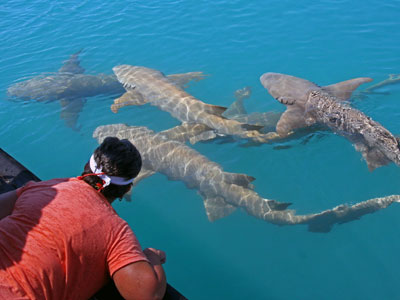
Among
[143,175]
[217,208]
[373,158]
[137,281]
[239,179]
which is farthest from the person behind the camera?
[143,175]

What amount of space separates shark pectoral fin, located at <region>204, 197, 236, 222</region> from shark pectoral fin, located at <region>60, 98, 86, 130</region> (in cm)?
434

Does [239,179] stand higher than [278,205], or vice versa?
[239,179]

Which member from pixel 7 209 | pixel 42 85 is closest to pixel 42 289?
pixel 7 209

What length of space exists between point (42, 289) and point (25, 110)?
8.62 metres

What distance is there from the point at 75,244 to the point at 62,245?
78 mm

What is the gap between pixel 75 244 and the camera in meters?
2.22

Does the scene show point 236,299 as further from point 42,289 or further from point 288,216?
point 42,289

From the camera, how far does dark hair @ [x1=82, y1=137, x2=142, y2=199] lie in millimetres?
2592

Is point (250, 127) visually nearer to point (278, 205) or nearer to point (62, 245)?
point (278, 205)

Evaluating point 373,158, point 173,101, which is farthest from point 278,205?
point 173,101

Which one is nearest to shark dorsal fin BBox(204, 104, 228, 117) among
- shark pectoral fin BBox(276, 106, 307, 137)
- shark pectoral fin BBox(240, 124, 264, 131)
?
shark pectoral fin BBox(240, 124, 264, 131)

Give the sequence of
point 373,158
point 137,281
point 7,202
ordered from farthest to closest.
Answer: point 373,158 < point 7,202 < point 137,281

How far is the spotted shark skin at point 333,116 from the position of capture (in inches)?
258

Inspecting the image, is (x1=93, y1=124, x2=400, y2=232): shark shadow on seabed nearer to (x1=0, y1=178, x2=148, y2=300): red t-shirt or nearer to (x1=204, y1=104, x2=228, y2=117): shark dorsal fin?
(x1=204, y1=104, x2=228, y2=117): shark dorsal fin
